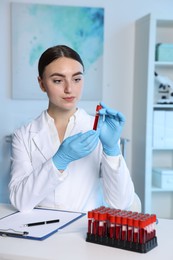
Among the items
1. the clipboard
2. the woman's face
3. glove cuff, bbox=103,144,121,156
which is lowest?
the clipboard

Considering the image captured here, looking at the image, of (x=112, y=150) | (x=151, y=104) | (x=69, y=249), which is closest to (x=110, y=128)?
(x=112, y=150)

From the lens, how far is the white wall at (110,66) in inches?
113

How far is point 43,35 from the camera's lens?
2.88 m

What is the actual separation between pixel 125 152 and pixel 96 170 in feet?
4.65

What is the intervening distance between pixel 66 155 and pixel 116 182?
22cm

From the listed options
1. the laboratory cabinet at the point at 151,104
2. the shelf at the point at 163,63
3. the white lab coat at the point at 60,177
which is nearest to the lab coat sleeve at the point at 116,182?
the white lab coat at the point at 60,177

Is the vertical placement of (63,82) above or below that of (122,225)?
above

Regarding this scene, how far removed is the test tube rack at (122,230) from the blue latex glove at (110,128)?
308mm

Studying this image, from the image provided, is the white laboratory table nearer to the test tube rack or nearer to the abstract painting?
the test tube rack

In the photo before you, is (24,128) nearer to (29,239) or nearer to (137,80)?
(29,239)

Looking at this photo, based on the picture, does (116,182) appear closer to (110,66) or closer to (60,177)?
(60,177)

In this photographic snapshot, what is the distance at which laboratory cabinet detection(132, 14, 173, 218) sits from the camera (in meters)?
2.72

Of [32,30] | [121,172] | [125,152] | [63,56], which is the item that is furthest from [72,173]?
[32,30]

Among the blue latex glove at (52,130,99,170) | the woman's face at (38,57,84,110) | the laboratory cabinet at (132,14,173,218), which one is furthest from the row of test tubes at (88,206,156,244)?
the laboratory cabinet at (132,14,173,218)
